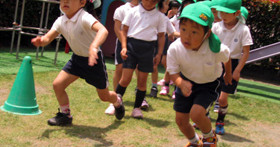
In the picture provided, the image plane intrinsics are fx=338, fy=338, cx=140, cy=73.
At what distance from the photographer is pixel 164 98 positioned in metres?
6.25

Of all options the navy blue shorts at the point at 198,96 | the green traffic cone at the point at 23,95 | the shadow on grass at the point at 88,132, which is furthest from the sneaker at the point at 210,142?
the green traffic cone at the point at 23,95

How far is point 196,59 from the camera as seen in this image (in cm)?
325

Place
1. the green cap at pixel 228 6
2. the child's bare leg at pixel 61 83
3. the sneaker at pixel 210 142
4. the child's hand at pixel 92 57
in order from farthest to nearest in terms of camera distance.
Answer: the green cap at pixel 228 6, the child's bare leg at pixel 61 83, the sneaker at pixel 210 142, the child's hand at pixel 92 57

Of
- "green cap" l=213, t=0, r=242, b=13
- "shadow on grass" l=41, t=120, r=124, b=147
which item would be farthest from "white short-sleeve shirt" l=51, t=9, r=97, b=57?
"green cap" l=213, t=0, r=242, b=13

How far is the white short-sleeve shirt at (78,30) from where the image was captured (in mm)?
Answer: 3721

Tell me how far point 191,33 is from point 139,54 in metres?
1.65

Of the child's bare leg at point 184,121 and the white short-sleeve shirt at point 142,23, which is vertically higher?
the white short-sleeve shirt at point 142,23

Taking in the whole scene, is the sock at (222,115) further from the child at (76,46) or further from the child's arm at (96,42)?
the child's arm at (96,42)

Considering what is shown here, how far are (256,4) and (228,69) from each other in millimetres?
7296

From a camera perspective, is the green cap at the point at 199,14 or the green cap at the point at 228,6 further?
the green cap at the point at 228,6

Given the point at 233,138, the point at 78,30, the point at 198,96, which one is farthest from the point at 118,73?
the point at 198,96

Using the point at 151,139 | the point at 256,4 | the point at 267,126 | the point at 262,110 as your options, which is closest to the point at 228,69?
the point at 151,139

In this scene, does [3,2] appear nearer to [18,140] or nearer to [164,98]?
[164,98]

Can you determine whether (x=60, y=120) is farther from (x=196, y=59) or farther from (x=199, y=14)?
(x=199, y=14)
